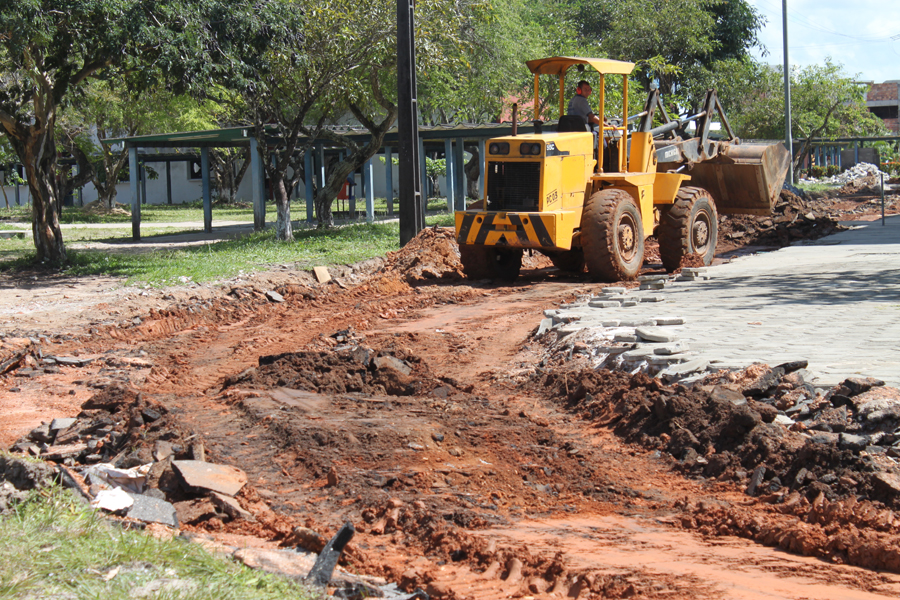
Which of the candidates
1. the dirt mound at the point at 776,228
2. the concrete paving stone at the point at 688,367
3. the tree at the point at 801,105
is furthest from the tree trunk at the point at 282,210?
the tree at the point at 801,105

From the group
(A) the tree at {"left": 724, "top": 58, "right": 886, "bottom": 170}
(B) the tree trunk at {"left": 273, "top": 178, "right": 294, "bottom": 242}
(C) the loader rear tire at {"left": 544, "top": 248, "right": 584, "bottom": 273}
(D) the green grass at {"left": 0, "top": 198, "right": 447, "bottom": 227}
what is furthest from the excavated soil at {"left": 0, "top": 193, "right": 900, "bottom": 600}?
(A) the tree at {"left": 724, "top": 58, "right": 886, "bottom": 170}

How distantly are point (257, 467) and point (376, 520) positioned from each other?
1.38m

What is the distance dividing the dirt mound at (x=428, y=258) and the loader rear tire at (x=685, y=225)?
12.4 feet

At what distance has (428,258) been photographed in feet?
53.1

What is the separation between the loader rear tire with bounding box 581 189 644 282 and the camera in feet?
43.4

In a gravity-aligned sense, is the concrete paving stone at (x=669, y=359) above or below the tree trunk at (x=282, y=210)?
below

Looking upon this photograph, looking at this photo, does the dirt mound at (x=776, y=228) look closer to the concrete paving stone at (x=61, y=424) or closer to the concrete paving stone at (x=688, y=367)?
the concrete paving stone at (x=688, y=367)

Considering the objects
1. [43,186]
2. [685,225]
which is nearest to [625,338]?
[685,225]

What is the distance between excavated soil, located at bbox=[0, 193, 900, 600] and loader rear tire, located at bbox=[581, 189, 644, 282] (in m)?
3.20

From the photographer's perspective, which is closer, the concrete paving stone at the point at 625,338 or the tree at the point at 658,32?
the concrete paving stone at the point at 625,338

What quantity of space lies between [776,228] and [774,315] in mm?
12600

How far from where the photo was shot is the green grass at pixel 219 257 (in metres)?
14.3

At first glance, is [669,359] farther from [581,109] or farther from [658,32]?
[658,32]

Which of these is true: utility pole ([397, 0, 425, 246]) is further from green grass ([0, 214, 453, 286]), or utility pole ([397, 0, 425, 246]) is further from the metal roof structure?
the metal roof structure
